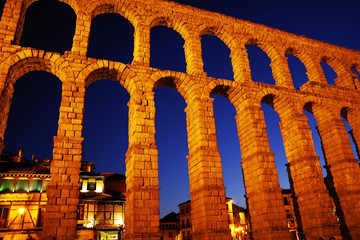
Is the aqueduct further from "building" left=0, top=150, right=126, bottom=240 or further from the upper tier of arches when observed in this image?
"building" left=0, top=150, right=126, bottom=240

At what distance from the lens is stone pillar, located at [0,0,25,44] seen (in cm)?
1222

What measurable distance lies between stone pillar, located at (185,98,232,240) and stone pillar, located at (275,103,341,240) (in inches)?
190

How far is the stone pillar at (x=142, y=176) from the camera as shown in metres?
10.2

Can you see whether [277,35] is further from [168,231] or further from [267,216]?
[168,231]

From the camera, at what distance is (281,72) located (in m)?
17.0

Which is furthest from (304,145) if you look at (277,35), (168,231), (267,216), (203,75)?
(168,231)

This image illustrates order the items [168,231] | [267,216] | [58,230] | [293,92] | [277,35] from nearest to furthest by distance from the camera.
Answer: [58,230] < [267,216] < [293,92] < [277,35] < [168,231]

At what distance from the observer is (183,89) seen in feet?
46.8

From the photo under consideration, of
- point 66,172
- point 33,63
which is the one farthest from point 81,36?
point 66,172

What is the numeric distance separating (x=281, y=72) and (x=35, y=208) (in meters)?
22.3

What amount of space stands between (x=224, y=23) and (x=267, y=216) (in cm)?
1162

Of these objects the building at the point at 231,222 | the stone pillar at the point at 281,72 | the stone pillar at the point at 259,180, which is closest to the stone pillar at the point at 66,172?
the stone pillar at the point at 259,180

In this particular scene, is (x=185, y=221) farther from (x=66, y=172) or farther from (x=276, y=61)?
(x=66, y=172)

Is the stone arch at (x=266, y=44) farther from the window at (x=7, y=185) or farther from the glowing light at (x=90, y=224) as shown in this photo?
the window at (x=7, y=185)
